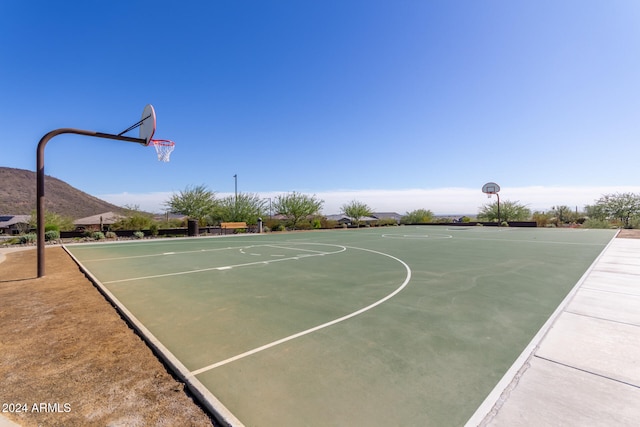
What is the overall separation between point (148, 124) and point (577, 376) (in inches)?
444

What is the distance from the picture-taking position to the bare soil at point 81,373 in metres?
2.23

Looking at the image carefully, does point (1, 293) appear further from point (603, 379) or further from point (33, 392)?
point (603, 379)

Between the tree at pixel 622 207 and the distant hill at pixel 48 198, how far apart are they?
300 feet

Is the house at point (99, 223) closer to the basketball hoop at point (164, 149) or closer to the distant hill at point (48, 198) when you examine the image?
the basketball hoop at point (164, 149)

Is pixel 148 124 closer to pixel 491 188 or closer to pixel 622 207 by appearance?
pixel 491 188

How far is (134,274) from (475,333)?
313 inches

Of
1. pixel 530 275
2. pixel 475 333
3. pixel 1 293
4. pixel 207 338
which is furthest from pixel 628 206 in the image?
pixel 1 293

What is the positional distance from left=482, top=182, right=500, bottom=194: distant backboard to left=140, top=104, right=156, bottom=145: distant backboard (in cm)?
3707

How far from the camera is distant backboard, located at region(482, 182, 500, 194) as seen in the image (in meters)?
35.1

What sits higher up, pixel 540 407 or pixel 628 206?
pixel 628 206

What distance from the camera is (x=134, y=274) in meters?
7.64

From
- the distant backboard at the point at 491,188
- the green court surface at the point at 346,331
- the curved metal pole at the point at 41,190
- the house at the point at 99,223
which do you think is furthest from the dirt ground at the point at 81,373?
the distant backboard at the point at 491,188

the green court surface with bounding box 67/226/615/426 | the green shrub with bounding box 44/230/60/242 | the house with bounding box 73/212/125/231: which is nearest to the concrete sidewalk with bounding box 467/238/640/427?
the green court surface with bounding box 67/226/615/426

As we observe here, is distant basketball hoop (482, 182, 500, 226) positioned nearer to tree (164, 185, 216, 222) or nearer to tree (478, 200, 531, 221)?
tree (478, 200, 531, 221)
